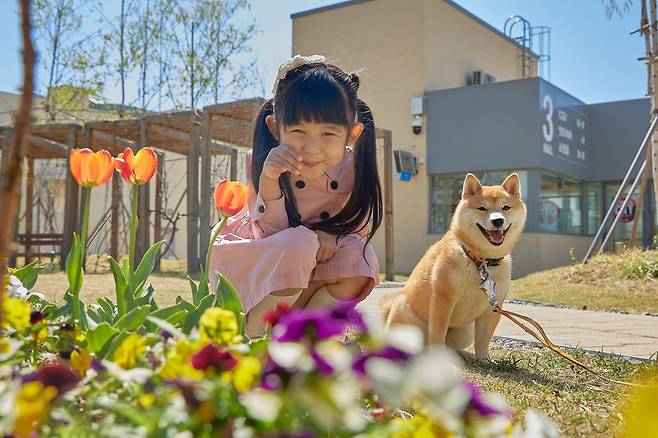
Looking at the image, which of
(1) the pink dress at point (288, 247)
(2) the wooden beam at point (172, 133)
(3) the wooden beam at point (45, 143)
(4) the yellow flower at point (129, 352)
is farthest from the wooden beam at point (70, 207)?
(4) the yellow flower at point (129, 352)

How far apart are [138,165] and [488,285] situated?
1.87 m

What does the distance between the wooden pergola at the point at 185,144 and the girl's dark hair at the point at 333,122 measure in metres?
5.32

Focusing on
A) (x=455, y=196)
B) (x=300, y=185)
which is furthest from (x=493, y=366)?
(x=455, y=196)

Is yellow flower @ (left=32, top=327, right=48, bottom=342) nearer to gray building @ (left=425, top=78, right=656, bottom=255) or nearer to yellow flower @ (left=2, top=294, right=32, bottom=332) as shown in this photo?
yellow flower @ (left=2, top=294, right=32, bottom=332)

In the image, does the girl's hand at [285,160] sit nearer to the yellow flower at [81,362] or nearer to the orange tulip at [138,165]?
the orange tulip at [138,165]

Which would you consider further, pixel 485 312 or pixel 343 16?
pixel 343 16

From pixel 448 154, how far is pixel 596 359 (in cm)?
1166

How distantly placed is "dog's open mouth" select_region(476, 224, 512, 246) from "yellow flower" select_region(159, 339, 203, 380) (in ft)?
8.52

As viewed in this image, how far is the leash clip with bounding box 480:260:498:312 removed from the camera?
3.02m

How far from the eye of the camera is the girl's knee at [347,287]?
2.80 metres

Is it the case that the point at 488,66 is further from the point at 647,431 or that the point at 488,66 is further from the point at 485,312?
the point at 647,431

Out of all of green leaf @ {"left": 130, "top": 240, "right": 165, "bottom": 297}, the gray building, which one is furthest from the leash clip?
the gray building

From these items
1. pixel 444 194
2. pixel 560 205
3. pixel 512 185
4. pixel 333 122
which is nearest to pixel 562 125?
pixel 560 205

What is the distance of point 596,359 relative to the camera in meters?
3.00
